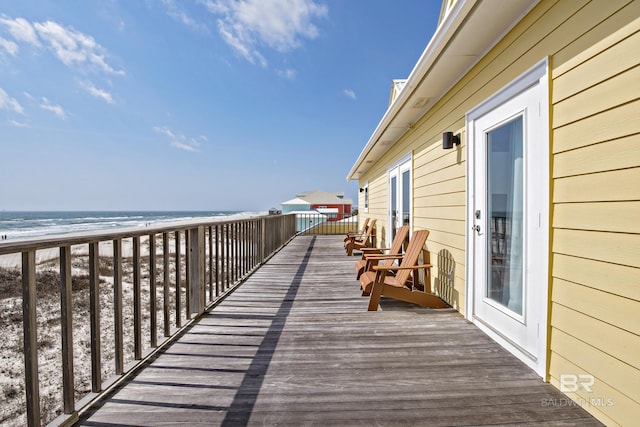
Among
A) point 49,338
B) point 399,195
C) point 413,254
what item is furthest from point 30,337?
point 399,195

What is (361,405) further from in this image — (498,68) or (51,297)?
(51,297)

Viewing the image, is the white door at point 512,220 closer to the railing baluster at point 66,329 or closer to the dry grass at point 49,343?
the railing baluster at point 66,329

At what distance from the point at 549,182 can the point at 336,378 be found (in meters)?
1.68

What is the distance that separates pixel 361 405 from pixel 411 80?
2.87 metres

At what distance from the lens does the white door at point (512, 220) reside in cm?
199

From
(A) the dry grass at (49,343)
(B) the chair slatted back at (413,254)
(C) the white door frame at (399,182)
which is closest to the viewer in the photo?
(A) the dry grass at (49,343)

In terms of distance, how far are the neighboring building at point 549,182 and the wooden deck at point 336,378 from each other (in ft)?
0.86

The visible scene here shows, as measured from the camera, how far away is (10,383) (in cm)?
296

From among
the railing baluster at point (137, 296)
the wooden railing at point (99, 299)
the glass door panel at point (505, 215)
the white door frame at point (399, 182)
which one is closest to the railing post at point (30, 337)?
the wooden railing at point (99, 299)

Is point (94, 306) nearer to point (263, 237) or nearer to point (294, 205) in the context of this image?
point (263, 237)

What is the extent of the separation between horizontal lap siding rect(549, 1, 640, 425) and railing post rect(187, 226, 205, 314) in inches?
103

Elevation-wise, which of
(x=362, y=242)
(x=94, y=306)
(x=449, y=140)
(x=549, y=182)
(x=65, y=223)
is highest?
(x=449, y=140)

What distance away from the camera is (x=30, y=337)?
51.1 inches

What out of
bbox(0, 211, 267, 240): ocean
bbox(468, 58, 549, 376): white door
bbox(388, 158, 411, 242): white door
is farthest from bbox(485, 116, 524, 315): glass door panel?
bbox(0, 211, 267, 240): ocean
